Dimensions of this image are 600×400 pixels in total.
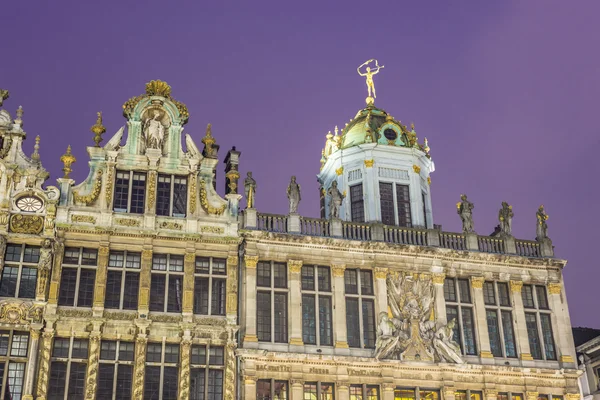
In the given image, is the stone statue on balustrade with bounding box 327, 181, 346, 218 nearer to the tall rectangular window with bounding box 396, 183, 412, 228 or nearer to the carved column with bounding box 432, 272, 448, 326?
the tall rectangular window with bounding box 396, 183, 412, 228

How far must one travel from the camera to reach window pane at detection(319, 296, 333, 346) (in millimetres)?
35250

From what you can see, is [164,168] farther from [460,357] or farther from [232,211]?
[460,357]

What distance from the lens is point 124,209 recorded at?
35250mm

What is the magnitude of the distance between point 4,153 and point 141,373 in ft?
37.1

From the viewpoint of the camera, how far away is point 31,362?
31359mm

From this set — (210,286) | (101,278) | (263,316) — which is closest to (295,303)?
(263,316)

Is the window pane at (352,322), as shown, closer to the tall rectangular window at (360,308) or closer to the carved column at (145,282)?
the tall rectangular window at (360,308)

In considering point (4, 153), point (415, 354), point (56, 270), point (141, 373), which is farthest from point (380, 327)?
point (4, 153)

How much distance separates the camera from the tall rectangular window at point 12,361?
102ft

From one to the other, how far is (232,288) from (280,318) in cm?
248

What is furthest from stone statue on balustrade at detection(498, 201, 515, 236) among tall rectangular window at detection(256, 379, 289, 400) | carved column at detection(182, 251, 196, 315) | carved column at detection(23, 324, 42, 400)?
carved column at detection(23, 324, 42, 400)

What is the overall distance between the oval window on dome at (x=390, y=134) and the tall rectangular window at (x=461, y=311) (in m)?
8.13

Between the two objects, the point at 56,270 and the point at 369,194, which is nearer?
the point at 56,270

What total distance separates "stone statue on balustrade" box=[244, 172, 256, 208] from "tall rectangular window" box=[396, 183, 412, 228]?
7557 millimetres
